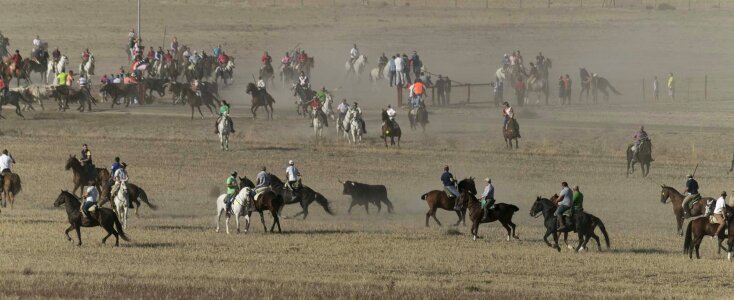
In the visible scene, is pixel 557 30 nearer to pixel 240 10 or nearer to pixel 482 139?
pixel 240 10

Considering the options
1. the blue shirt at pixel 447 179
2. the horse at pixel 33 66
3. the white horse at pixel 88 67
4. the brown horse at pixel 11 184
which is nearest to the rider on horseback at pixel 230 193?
the blue shirt at pixel 447 179

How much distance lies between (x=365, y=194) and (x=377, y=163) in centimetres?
1256

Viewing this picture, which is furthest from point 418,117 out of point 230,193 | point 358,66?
point 230,193

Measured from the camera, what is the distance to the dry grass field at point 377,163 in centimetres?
2950

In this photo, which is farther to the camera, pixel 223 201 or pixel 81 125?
pixel 81 125

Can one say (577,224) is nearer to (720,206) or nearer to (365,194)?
(720,206)

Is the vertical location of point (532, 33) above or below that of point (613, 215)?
above

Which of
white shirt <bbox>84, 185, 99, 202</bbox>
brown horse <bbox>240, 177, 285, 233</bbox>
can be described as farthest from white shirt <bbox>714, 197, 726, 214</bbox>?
white shirt <bbox>84, 185, 99, 202</bbox>

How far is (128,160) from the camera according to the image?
2152 inches

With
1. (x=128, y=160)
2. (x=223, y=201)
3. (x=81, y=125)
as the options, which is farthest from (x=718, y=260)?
(x=81, y=125)

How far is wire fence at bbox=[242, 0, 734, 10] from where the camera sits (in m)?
129

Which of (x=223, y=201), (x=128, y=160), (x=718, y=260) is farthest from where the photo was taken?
(x=128, y=160)

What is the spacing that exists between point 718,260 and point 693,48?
7637cm

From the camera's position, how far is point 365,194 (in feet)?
140
